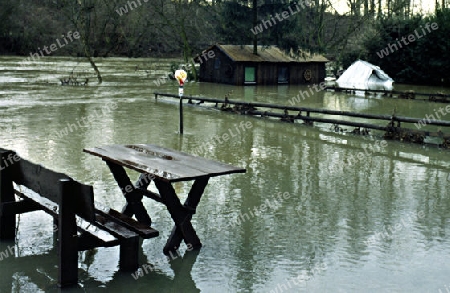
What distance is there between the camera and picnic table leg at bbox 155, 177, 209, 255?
590cm

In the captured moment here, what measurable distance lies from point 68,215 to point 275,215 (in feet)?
11.8

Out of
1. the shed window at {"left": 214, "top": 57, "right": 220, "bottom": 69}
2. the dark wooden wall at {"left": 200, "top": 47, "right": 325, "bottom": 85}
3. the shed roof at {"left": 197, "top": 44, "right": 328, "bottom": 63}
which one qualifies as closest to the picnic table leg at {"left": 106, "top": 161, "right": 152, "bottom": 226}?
the shed roof at {"left": 197, "top": 44, "right": 328, "bottom": 63}

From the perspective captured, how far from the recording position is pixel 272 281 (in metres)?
5.53

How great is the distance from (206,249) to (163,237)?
65cm

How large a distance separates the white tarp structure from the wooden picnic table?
31267 mm

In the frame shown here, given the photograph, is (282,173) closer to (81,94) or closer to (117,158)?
(117,158)

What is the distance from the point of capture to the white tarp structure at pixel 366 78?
3688cm

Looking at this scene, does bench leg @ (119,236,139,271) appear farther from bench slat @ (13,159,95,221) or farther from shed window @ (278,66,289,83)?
shed window @ (278,66,289,83)

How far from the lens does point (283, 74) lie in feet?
131

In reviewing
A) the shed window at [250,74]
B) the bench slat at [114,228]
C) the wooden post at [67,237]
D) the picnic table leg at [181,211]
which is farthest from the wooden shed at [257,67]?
the wooden post at [67,237]

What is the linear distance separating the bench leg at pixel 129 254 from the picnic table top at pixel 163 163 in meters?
0.70

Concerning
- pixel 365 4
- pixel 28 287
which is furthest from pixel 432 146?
pixel 365 4

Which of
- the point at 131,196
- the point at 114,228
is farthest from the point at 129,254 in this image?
the point at 131,196

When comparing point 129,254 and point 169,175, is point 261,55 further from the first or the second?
point 129,254
